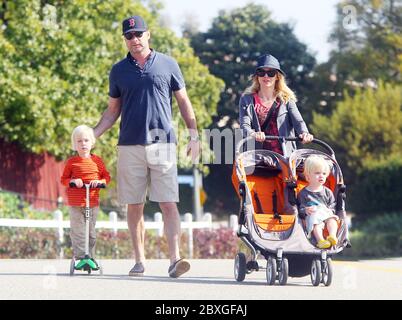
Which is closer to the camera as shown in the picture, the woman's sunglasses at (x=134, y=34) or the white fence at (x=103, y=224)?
the woman's sunglasses at (x=134, y=34)

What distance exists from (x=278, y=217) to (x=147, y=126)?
1.46 metres

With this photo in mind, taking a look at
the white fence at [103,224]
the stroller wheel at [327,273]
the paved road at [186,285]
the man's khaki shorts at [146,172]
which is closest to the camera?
the paved road at [186,285]

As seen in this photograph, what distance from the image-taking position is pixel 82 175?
42.6ft

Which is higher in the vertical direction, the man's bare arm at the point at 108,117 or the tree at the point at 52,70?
the tree at the point at 52,70

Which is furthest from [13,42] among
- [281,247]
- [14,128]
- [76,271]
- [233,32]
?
[233,32]

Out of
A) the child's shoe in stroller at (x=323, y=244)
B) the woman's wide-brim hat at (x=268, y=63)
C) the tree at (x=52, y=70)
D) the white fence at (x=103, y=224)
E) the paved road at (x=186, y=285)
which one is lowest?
the paved road at (x=186, y=285)

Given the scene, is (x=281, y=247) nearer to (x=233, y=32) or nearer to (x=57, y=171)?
(x=57, y=171)

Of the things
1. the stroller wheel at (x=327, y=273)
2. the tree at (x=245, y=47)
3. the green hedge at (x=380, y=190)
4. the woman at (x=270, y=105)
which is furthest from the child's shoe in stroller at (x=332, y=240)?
the tree at (x=245, y=47)

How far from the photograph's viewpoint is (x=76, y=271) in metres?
14.1

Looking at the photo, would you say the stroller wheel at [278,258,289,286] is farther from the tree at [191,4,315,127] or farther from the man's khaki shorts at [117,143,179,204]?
the tree at [191,4,315,127]

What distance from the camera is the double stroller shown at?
39.1 ft

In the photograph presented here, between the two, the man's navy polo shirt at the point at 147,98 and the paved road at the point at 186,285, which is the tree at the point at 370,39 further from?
the man's navy polo shirt at the point at 147,98

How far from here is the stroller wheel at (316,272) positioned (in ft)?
38.7

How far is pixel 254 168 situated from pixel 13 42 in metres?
22.9
